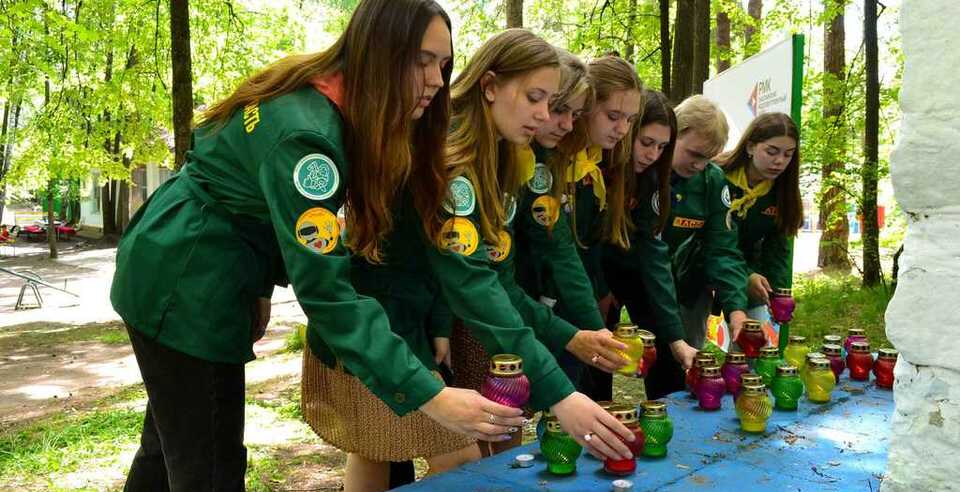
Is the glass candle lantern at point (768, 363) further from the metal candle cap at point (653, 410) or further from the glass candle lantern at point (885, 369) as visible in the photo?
the metal candle cap at point (653, 410)

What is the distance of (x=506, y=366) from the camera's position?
6.64 feet

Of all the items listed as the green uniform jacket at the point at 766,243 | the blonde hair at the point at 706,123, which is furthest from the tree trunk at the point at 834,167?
the blonde hair at the point at 706,123

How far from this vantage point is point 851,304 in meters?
9.45

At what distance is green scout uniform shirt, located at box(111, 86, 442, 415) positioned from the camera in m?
1.72

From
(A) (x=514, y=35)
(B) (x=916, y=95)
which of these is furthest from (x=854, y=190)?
(B) (x=916, y=95)

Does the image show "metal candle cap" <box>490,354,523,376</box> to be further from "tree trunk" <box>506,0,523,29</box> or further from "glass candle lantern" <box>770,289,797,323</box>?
"tree trunk" <box>506,0,523,29</box>

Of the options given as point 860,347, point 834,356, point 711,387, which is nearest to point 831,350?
point 834,356

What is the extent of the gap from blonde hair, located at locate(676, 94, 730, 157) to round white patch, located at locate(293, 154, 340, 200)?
2.43 m

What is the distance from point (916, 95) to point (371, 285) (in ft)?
4.76

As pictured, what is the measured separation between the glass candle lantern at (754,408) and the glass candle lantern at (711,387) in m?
0.24

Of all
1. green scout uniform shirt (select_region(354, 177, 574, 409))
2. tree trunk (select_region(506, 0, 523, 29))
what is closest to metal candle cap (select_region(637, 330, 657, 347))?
green scout uniform shirt (select_region(354, 177, 574, 409))

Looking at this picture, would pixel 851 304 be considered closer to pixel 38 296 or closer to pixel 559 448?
pixel 559 448

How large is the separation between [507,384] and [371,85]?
76cm

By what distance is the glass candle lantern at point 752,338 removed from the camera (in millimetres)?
3467
